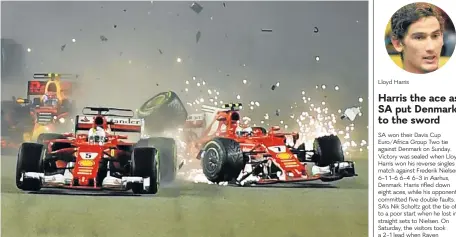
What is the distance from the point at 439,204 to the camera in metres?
1.98

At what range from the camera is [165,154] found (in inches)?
79.5

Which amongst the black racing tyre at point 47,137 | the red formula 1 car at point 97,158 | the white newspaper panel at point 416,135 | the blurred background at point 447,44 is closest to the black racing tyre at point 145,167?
the red formula 1 car at point 97,158

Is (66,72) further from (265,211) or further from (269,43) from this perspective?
(265,211)

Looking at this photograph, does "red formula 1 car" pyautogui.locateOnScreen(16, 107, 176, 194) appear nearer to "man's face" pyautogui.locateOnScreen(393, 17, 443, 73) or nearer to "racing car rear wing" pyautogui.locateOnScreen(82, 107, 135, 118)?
"racing car rear wing" pyautogui.locateOnScreen(82, 107, 135, 118)

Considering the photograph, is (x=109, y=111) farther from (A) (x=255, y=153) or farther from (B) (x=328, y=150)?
(B) (x=328, y=150)

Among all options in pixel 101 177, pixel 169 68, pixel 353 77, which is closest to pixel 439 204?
pixel 353 77

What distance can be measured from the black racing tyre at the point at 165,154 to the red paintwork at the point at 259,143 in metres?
0.07

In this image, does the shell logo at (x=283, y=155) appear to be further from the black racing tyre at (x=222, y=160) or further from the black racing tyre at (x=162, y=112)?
the black racing tyre at (x=162, y=112)

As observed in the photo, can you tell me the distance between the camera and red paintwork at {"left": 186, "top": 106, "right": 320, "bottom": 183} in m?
2.02

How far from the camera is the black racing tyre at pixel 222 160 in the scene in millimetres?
1991

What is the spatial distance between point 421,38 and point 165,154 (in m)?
1.15

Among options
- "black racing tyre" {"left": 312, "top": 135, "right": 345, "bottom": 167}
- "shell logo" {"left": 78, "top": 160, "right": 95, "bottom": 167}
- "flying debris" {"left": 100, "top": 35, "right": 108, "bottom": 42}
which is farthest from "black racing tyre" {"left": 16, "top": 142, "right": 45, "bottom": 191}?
"black racing tyre" {"left": 312, "top": 135, "right": 345, "bottom": 167}

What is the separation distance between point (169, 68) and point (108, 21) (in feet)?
1.07

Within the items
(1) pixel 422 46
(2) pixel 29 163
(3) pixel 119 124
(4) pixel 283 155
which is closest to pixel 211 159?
(4) pixel 283 155
